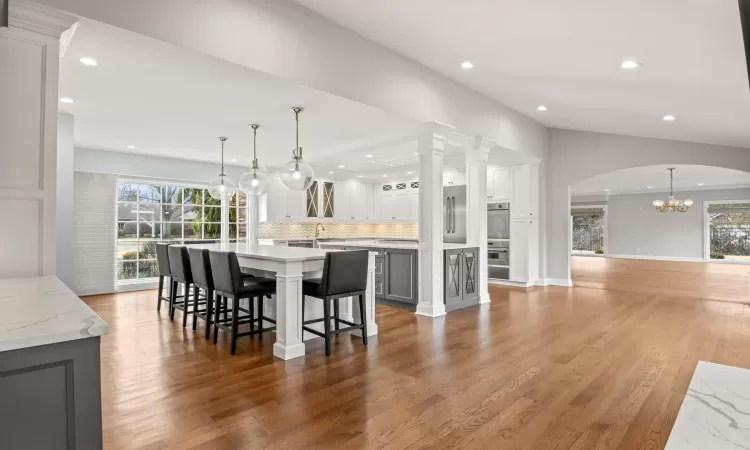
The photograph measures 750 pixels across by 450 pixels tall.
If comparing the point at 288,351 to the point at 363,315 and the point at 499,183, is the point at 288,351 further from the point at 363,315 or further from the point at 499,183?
the point at 499,183

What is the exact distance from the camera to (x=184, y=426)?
7.56ft

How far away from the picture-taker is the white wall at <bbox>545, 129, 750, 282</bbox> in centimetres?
632

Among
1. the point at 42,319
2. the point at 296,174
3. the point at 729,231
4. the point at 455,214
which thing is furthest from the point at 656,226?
the point at 42,319

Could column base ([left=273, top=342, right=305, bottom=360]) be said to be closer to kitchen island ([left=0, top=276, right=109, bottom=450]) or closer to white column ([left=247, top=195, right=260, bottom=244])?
kitchen island ([left=0, top=276, right=109, bottom=450])

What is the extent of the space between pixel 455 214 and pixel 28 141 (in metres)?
6.52

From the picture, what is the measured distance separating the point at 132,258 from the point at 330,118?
4.76m

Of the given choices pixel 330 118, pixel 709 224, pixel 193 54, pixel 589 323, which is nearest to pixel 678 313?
pixel 589 323

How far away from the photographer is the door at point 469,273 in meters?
5.80

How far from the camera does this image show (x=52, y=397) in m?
1.13

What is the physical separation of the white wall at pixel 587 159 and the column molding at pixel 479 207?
2.20 metres

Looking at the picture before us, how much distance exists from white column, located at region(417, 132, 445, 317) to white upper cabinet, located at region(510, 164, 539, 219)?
2.90m

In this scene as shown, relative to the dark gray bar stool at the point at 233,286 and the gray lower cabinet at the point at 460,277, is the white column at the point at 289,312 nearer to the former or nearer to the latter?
the dark gray bar stool at the point at 233,286

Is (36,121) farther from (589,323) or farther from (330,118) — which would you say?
(589,323)

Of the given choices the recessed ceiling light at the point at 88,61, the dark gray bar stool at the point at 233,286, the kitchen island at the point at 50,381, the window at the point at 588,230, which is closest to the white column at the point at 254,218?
the dark gray bar stool at the point at 233,286
